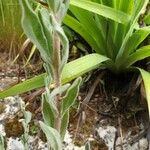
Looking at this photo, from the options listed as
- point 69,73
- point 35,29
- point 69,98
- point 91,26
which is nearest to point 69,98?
point 69,98

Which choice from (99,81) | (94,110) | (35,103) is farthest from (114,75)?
(35,103)

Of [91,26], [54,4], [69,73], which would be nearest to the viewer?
[54,4]

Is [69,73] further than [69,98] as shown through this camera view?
Yes

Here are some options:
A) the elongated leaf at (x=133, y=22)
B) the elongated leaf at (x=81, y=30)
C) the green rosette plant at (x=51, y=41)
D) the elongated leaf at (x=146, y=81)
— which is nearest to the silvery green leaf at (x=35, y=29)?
the green rosette plant at (x=51, y=41)

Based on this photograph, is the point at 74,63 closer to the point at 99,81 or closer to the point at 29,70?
the point at 99,81

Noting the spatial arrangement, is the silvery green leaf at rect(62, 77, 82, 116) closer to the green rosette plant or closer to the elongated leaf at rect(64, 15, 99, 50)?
the green rosette plant

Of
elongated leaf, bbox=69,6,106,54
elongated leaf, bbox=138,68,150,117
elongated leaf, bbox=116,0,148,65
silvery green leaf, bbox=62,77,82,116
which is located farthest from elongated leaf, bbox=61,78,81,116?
elongated leaf, bbox=69,6,106,54

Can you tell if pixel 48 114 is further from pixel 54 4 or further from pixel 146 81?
pixel 146 81
